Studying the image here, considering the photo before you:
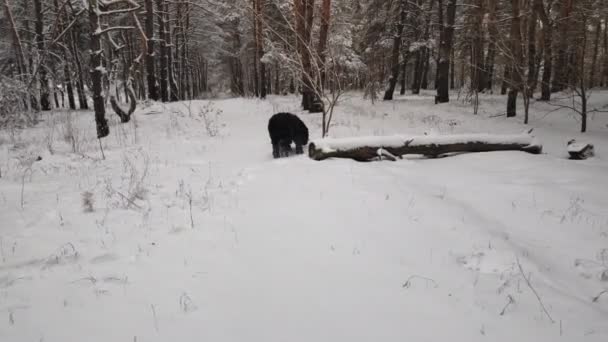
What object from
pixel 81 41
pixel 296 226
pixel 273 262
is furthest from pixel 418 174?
pixel 81 41

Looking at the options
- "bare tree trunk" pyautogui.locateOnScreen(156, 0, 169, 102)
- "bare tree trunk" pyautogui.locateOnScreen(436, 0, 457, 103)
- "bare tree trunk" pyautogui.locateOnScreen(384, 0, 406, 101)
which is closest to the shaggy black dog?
"bare tree trunk" pyautogui.locateOnScreen(436, 0, 457, 103)

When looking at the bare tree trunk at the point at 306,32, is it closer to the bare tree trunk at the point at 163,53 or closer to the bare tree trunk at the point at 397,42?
the bare tree trunk at the point at 397,42

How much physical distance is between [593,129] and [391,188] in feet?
31.3

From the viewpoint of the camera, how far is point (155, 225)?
3.45 m

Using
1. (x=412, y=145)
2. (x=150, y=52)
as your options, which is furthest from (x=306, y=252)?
(x=150, y=52)

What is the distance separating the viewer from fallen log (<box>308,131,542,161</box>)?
6117mm

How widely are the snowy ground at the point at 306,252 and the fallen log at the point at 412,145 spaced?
14.3 inches

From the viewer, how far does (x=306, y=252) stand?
9.55 feet

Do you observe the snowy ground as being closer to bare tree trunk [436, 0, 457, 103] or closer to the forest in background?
the forest in background

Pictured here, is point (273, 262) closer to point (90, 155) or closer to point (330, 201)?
point (330, 201)

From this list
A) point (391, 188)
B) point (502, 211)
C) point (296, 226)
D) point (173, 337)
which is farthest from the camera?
point (391, 188)

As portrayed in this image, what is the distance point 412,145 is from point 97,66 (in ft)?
27.8

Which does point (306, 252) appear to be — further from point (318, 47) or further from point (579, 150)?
point (318, 47)

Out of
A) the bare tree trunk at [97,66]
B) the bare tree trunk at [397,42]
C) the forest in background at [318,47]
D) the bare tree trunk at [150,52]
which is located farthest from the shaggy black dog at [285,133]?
the bare tree trunk at [397,42]
